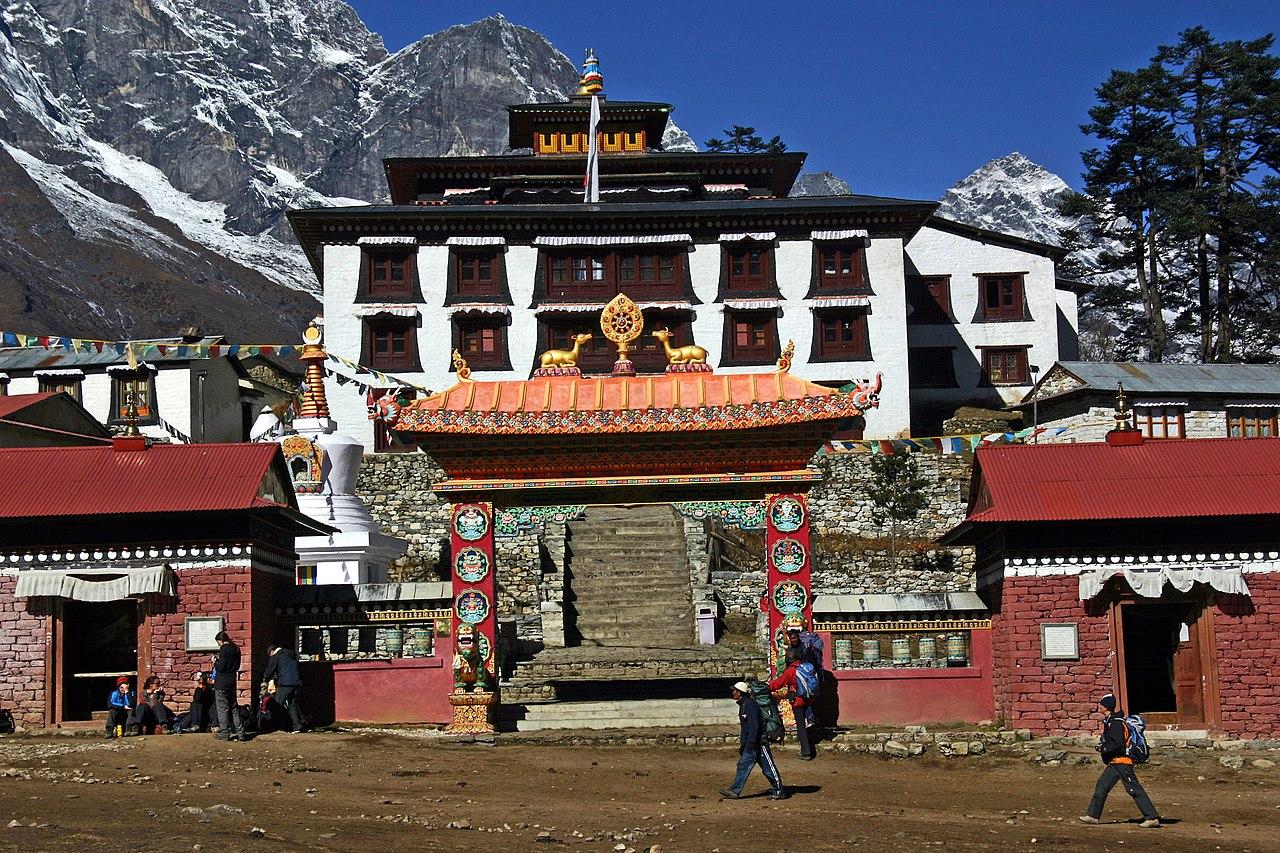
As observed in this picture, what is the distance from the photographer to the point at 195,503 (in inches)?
941

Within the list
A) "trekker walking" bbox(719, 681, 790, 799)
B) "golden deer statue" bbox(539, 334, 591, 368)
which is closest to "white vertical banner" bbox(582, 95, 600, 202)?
"golden deer statue" bbox(539, 334, 591, 368)

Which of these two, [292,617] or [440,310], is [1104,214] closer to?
[440,310]

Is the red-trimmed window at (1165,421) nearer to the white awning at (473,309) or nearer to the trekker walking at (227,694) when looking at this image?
the white awning at (473,309)

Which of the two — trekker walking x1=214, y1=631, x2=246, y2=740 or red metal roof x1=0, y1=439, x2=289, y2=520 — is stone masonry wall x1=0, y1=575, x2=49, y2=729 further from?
trekker walking x1=214, y1=631, x2=246, y2=740

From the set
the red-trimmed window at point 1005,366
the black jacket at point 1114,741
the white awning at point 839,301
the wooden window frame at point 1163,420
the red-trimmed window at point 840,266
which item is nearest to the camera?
the black jacket at point 1114,741

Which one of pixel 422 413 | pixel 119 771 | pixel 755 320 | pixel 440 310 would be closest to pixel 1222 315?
pixel 755 320

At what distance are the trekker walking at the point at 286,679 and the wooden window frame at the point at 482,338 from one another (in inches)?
1296

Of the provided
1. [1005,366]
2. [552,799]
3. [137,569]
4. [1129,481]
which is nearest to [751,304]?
[1005,366]

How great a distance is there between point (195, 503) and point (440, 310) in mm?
32550

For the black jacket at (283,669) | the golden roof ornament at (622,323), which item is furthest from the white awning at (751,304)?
the black jacket at (283,669)

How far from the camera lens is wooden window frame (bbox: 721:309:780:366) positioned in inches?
2233

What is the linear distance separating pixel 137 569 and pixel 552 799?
8.66m

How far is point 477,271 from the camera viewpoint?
56531mm

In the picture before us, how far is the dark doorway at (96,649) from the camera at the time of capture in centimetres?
2512
